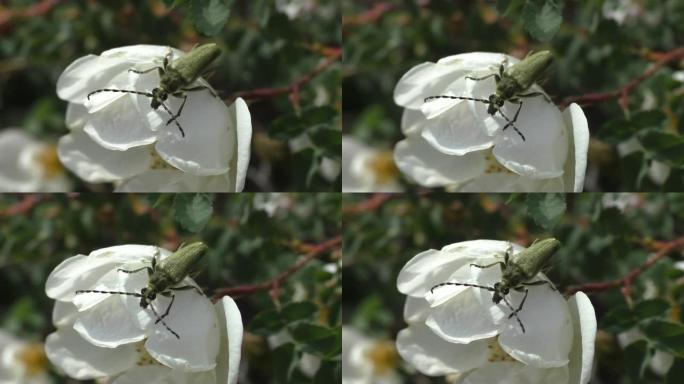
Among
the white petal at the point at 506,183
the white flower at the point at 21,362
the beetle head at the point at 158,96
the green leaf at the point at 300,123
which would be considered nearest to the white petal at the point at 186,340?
the beetle head at the point at 158,96

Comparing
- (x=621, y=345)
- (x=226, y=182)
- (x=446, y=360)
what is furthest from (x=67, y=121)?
(x=621, y=345)

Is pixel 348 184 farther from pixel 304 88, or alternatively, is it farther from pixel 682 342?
pixel 682 342

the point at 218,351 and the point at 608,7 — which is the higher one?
the point at 608,7

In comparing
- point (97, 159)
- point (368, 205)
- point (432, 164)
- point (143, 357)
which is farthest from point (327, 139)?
point (143, 357)

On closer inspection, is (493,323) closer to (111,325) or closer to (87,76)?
(111,325)

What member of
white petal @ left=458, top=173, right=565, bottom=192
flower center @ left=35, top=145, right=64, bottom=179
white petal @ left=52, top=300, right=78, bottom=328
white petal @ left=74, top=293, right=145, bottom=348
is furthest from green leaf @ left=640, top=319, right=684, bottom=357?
flower center @ left=35, top=145, right=64, bottom=179

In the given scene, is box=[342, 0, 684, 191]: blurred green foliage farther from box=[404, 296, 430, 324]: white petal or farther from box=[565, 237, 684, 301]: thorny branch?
box=[404, 296, 430, 324]: white petal
